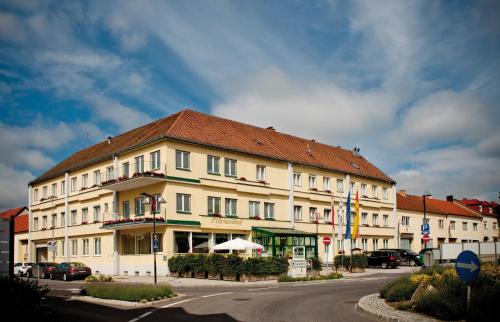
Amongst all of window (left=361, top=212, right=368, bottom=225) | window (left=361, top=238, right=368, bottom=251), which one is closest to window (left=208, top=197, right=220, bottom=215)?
window (left=361, top=238, right=368, bottom=251)

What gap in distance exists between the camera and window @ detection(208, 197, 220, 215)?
4084 cm

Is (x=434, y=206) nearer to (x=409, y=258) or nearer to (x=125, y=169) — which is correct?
(x=409, y=258)

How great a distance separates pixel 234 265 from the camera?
31.9m

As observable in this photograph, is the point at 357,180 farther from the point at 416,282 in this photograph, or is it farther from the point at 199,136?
the point at 416,282

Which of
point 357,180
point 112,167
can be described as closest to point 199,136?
point 112,167

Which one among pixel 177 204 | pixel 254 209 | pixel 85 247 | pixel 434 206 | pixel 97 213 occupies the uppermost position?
pixel 177 204

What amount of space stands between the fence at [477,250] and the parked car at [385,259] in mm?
16030

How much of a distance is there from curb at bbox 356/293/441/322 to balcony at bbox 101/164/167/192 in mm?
22831

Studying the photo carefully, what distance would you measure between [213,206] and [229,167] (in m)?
3.66

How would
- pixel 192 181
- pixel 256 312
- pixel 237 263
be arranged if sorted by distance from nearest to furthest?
pixel 256 312 → pixel 237 263 → pixel 192 181

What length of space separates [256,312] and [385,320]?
3988 millimetres

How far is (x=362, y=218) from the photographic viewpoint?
56156 mm

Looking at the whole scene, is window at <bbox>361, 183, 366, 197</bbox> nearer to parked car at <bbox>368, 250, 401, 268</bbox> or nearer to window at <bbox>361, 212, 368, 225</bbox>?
window at <bbox>361, 212, 368, 225</bbox>

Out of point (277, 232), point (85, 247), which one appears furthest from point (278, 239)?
point (85, 247)
